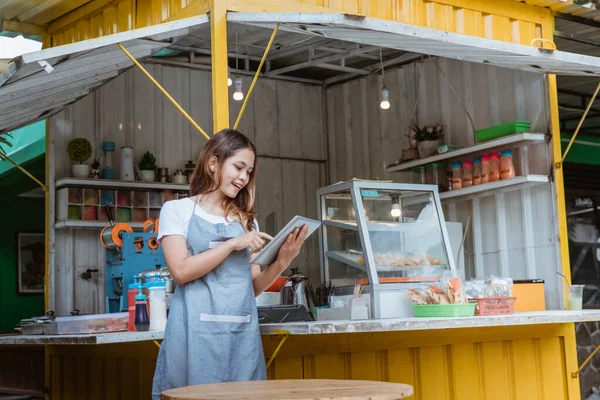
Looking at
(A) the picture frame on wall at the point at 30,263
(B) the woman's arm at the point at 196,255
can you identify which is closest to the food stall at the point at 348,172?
(B) the woman's arm at the point at 196,255

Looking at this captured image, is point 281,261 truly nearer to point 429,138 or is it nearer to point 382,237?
point 382,237

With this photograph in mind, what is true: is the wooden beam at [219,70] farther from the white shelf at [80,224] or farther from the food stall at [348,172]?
the white shelf at [80,224]

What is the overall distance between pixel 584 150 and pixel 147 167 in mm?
6535

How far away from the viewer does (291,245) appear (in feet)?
12.3

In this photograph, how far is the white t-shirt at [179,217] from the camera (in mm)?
3615

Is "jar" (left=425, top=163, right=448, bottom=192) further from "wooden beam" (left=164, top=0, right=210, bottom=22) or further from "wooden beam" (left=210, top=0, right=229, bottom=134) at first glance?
"wooden beam" (left=210, top=0, right=229, bottom=134)

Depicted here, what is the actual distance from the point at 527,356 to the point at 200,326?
3.34 meters

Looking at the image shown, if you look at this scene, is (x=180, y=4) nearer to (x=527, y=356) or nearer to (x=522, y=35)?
(x=522, y=35)

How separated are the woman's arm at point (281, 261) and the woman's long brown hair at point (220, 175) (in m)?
0.21

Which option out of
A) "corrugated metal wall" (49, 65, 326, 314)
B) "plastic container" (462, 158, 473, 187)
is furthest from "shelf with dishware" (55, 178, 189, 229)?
"plastic container" (462, 158, 473, 187)

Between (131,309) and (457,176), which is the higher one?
(457,176)

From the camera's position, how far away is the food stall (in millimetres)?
5133

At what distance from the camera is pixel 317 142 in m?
10.8

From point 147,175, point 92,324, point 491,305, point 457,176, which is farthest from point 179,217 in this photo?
point 147,175
